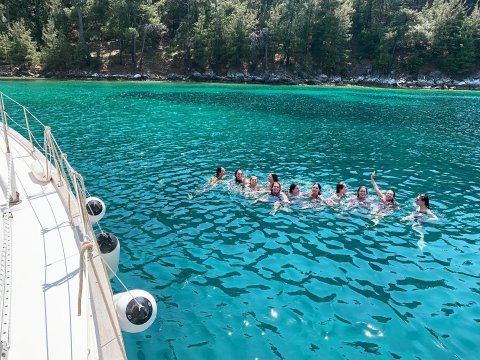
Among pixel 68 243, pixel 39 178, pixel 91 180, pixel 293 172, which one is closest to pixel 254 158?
pixel 293 172

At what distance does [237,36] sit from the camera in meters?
75.4

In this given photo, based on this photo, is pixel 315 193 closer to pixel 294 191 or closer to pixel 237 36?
pixel 294 191

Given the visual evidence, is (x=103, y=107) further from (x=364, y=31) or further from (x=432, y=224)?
(x=364, y=31)

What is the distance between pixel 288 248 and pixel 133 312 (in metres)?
6.12

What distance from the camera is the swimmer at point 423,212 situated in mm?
12961

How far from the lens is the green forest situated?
71812 mm

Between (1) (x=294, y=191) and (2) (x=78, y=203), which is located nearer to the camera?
(2) (x=78, y=203)

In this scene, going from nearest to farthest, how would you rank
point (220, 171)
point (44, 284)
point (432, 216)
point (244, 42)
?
1. point (44, 284)
2. point (432, 216)
3. point (220, 171)
4. point (244, 42)

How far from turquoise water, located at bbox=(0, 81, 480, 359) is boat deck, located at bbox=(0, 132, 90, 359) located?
1.99 meters

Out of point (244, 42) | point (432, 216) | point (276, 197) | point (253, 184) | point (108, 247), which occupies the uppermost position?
point (244, 42)

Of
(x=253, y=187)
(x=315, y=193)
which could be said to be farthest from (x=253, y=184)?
(x=315, y=193)

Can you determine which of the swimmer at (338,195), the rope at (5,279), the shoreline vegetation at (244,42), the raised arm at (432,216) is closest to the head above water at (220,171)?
the swimmer at (338,195)

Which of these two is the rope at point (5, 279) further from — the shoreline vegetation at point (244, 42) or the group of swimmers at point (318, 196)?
the shoreline vegetation at point (244, 42)

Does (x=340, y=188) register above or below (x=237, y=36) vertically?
below
